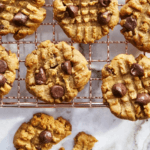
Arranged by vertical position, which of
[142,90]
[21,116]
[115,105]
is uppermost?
[142,90]

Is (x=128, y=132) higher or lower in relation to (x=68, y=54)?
lower

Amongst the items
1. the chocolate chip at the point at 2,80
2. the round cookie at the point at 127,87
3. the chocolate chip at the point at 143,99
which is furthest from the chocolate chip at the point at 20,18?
the chocolate chip at the point at 143,99

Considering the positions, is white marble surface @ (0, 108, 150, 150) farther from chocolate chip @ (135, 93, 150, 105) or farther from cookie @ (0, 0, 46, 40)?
cookie @ (0, 0, 46, 40)

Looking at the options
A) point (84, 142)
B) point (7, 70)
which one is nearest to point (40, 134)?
point (84, 142)

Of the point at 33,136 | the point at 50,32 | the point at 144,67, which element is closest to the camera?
the point at 144,67

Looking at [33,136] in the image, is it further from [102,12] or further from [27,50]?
[102,12]

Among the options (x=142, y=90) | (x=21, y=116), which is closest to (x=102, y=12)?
(x=142, y=90)

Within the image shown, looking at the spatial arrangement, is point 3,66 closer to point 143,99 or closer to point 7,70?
point 7,70

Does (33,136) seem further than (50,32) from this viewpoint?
No

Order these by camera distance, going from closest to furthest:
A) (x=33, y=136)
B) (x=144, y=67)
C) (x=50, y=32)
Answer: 1. (x=144, y=67)
2. (x=33, y=136)
3. (x=50, y=32)

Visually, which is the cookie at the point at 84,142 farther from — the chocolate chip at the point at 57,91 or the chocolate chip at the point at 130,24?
the chocolate chip at the point at 130,24
